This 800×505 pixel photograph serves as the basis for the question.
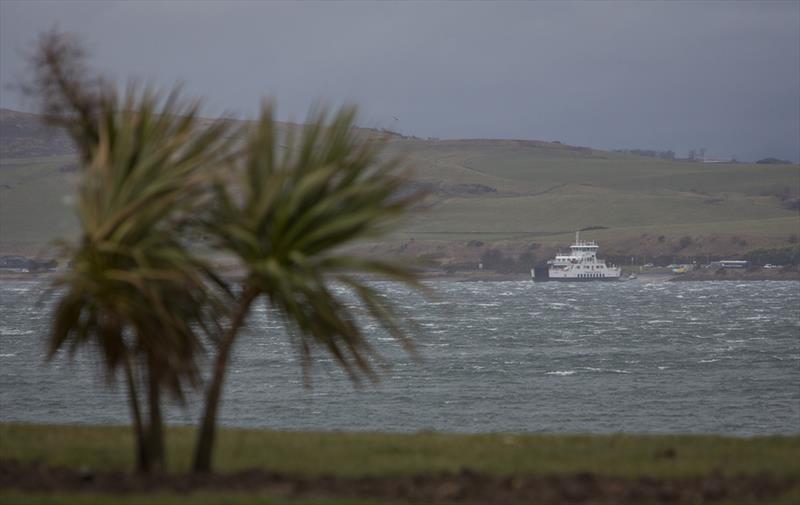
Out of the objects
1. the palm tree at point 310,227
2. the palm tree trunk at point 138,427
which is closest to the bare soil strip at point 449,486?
the palm tree trunk at point 138,427

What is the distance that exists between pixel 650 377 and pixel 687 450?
3293 cm

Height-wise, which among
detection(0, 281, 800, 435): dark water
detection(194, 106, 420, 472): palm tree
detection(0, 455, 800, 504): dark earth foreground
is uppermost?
detection(194, 106, 420, 472): palm tree

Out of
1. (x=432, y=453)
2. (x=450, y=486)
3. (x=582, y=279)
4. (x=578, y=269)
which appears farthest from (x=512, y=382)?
(x=582, y=279)

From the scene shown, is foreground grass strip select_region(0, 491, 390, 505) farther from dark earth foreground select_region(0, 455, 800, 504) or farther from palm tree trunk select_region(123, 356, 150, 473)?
palm tree trunk select_region(123, 356, 150, 473)

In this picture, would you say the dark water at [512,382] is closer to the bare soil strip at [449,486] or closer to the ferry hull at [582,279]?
the bare soil strip at [449,486]

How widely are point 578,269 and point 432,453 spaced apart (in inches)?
6035

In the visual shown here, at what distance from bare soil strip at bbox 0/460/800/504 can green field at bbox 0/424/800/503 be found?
308 mm

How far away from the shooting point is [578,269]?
537ft

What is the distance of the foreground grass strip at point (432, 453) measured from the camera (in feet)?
35.6

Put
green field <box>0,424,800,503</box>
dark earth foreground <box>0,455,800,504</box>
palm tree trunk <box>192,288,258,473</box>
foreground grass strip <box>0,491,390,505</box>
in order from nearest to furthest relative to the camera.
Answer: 1. foreground grass strip <box>0,491,390,505</box>
2. dark earth foreground <box>0,455,800,504</box>
3. palm tree trunk <box>192,288,258,473</box>
4. green field <box>0,424,800,503</box>

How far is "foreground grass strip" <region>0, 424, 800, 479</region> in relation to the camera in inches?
427

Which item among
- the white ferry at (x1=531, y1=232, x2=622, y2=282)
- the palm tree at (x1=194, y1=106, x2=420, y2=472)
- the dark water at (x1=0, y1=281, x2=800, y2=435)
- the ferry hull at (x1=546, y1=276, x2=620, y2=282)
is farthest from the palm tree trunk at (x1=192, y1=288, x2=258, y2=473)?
the ferry hull at (x1=546, y1=276, x2=620, y2=282)

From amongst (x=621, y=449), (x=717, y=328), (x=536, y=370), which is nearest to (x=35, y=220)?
(x=717, y=328)

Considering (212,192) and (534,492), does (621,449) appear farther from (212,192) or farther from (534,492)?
(212,192)
